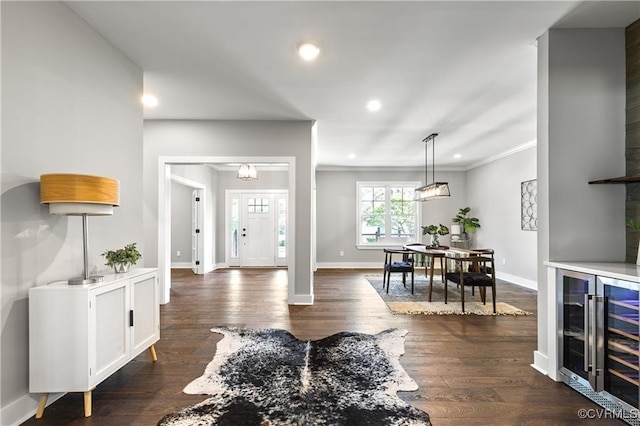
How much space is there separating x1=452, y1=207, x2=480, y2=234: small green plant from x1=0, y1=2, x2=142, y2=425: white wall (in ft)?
23.7

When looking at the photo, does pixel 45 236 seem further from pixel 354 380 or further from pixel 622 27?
pixel 622 27

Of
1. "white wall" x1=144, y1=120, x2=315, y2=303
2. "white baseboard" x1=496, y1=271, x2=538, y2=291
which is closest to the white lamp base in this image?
"white wall" x1=144, y1=120, x2=315, y2=303

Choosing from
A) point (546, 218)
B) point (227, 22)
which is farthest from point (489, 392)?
point (227, 22)

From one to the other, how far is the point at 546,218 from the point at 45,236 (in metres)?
3.53

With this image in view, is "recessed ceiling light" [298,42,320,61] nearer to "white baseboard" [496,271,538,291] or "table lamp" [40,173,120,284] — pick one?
"table lamp" [40,173,120,284]

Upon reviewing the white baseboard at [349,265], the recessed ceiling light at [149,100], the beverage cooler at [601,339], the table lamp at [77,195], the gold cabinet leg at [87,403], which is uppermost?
the recessed ceiling light at [149,100]

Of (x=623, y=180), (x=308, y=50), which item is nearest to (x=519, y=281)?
(x=623, y=180)

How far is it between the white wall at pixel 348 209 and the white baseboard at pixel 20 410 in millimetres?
6600

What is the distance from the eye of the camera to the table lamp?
185 cm

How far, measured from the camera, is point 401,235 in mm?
8375

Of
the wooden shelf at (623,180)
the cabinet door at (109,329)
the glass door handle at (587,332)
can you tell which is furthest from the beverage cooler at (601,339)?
the cabinet door at (109,329)

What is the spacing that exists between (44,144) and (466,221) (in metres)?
7.78

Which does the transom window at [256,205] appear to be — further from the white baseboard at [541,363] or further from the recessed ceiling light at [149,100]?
the white baseboard at [541,363]

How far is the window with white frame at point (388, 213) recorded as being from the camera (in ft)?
27.4
